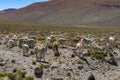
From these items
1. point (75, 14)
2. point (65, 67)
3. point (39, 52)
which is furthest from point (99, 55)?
point (75, 14)

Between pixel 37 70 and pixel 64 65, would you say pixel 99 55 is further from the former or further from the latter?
pixel 37 70

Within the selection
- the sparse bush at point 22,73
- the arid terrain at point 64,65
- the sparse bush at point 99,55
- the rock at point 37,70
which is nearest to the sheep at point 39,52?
the arid terrain at point 64,65

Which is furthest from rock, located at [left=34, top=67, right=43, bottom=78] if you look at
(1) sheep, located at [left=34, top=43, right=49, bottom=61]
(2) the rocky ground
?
(1) sheep, located at [left=34, top=43, right=49, bottom=61]

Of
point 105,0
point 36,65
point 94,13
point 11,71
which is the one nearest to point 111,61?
point 36,65

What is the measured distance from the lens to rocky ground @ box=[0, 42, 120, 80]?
18766 mm

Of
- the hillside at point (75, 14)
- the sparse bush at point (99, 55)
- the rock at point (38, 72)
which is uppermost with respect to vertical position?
the rock at point (38, 72)

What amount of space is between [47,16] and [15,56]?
481 ft

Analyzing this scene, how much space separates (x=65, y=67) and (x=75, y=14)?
13993 centimetres

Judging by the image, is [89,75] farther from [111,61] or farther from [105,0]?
[105,0]

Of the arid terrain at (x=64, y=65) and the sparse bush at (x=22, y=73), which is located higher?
the sparse bush at (x=22, y=73)

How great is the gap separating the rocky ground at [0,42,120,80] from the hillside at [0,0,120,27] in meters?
107

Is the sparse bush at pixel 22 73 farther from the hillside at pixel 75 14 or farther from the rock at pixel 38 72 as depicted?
the hillside at pixel 75 14

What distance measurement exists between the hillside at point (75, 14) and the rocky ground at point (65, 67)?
10682 centimetres

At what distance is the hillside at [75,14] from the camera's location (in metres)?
144
